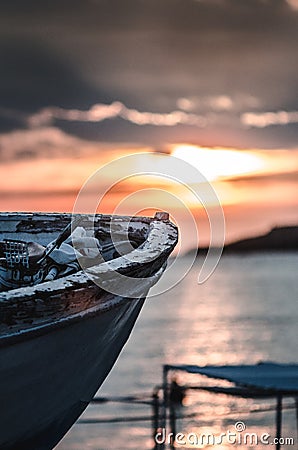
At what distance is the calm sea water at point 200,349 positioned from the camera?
5209 centimetres

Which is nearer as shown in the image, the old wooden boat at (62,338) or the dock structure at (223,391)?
the old wooden boat at (62,338)

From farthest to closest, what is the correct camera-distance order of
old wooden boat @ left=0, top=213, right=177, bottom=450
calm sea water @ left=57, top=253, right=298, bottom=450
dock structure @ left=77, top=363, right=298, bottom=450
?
calm sea water @ left=57, top=253, right=298, bottom=450 < dock structure @ left=77, top=363, right=298, bottom=450 < old wooden boat @ left=0, top=213, right=177, bottom=450

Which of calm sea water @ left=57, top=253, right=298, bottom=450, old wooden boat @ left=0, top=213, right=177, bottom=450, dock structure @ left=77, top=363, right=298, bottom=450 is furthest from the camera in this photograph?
calm sea water @ left=57, top=253, right=298, bottom=450

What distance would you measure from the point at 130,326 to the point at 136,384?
56256 millimetres

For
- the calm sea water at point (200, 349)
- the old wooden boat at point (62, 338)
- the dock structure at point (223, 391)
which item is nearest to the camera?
the old wooden boat at point (62, 338)

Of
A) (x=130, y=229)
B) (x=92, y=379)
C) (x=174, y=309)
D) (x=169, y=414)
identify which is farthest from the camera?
(x=174, y=309)

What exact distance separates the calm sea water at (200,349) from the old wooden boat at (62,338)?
6641 millimetres

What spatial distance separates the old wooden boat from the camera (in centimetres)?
374

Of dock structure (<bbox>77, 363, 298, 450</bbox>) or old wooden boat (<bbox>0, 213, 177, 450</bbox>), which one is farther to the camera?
dock structure (<bbox>77, 363, 298, 450</bbox>)

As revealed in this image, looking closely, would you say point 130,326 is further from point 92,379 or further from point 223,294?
point 223,294

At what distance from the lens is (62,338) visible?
4.06 meters

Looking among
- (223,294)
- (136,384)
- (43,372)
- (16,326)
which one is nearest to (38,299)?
(16,326)

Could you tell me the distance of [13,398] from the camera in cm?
401

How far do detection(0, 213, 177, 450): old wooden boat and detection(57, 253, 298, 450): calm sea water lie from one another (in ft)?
21.8
